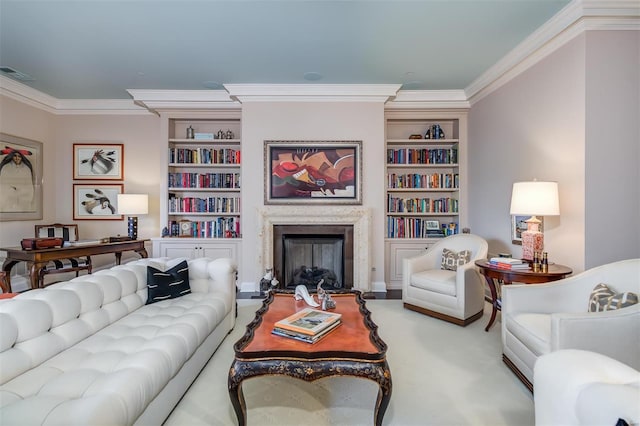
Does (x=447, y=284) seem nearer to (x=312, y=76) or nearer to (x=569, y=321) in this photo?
(x=569, y=321)

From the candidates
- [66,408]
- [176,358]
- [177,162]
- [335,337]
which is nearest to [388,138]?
[177,162]

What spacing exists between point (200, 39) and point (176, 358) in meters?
2.94

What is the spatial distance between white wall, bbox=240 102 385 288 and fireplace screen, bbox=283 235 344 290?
50cm

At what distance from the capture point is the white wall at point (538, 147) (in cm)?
260

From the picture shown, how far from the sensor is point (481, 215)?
415cm

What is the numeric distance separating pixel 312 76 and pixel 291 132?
0.82 metres

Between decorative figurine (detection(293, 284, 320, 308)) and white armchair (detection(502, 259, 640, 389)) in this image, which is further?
decorative figurine (detection(293, 284, 320, 308))

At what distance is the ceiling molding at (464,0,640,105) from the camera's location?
2.39m

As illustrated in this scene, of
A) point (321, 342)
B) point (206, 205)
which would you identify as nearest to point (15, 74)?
point (206, 205)

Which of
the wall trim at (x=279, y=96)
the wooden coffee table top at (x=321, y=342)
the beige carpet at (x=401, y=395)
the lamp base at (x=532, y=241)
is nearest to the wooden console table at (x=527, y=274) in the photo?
the lamp base at (x=532, y=241)

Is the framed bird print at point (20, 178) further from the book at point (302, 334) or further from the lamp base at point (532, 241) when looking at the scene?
the lamp base at point (532, 241)

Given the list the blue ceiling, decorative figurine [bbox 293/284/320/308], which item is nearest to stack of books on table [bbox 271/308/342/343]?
decorative figurine [bbox 293/284/320/308]

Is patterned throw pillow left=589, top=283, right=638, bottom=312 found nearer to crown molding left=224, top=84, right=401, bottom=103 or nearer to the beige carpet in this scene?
the beige carpet

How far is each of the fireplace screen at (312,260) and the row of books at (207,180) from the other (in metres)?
1.34
